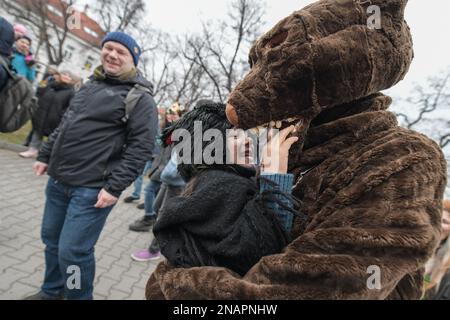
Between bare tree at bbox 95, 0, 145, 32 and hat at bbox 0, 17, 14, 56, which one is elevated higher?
bare tree at bbox 95, 0, 145, 32

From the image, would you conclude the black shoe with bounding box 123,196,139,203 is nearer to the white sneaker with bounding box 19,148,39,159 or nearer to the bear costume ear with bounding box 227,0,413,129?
the white sneaker with bounding box 19,148,39,159

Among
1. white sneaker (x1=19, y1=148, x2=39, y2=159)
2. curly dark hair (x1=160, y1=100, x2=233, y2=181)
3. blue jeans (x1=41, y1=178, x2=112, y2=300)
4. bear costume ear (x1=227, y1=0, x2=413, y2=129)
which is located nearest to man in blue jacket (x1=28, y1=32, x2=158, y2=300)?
blue jeans (x1=41, y1=178, x2=112, y2=300)

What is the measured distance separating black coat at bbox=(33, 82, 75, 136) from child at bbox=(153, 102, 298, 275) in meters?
6.01

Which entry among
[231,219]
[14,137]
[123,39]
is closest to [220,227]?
[231,219]

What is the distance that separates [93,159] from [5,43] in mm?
1071

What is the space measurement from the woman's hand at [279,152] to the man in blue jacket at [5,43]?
2175 millimetres

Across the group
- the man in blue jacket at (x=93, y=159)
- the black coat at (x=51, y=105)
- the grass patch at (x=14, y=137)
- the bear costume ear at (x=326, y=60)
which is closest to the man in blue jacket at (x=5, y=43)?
the man in blue jacket at (x=93, y=159)

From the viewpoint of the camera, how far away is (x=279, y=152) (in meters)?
1.20

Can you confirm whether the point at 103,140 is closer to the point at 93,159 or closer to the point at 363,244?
the point at 93,159

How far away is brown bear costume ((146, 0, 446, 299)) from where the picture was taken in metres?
0.93

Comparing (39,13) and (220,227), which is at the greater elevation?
(39,13)

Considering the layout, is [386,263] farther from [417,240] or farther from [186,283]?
[186,283]
